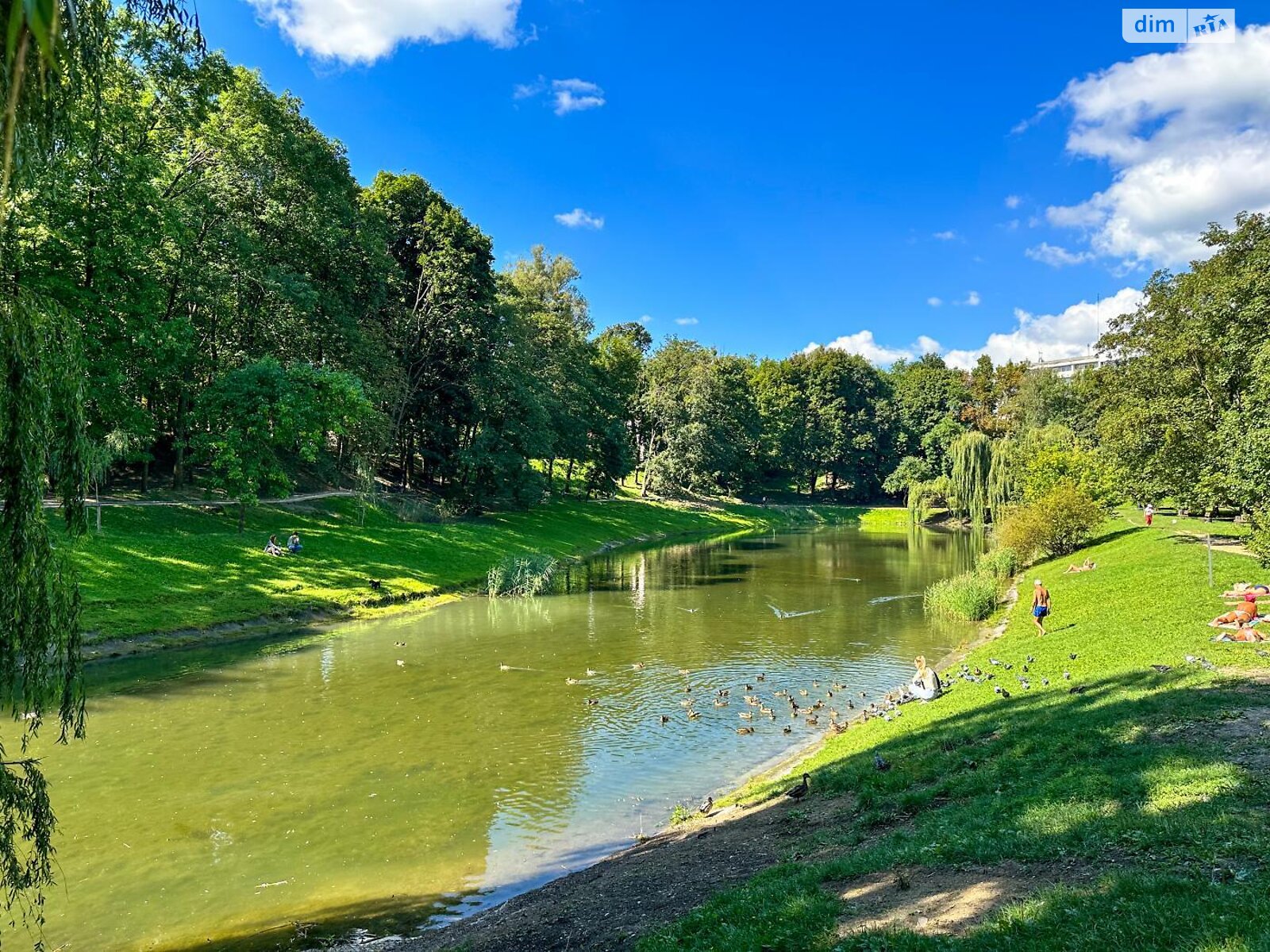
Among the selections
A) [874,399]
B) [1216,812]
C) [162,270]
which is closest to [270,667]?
[162,270]

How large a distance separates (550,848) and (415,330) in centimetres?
4240

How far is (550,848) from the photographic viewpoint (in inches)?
463

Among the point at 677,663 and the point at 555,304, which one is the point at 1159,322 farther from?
the point at 555,304

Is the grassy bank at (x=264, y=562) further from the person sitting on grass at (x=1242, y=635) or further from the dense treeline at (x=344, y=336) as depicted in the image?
the person sitting on grass at (x=1242, y=635)

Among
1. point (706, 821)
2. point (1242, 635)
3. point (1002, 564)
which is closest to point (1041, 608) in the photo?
point (1242, 635)

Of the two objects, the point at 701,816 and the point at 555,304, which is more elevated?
the point at 555,304

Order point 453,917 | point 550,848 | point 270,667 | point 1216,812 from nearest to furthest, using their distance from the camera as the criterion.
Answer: point 1216,812 → point 453,917 → point 550,848 → point 270,667

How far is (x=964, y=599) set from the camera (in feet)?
94.1

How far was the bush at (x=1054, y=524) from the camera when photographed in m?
36.6

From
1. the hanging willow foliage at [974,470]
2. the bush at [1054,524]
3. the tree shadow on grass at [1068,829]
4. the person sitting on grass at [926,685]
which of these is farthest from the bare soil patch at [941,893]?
the hanging willow foliage at [974,470]

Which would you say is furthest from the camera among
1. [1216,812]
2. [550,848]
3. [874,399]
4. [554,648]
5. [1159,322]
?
[874,399]

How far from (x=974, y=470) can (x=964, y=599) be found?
3428 centimetres

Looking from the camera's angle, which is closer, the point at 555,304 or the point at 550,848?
the point at 550,848

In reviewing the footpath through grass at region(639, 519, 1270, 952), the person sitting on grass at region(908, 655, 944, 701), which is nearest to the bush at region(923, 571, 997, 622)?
the person sitting on grass at region(908, 655, 944, 701)
